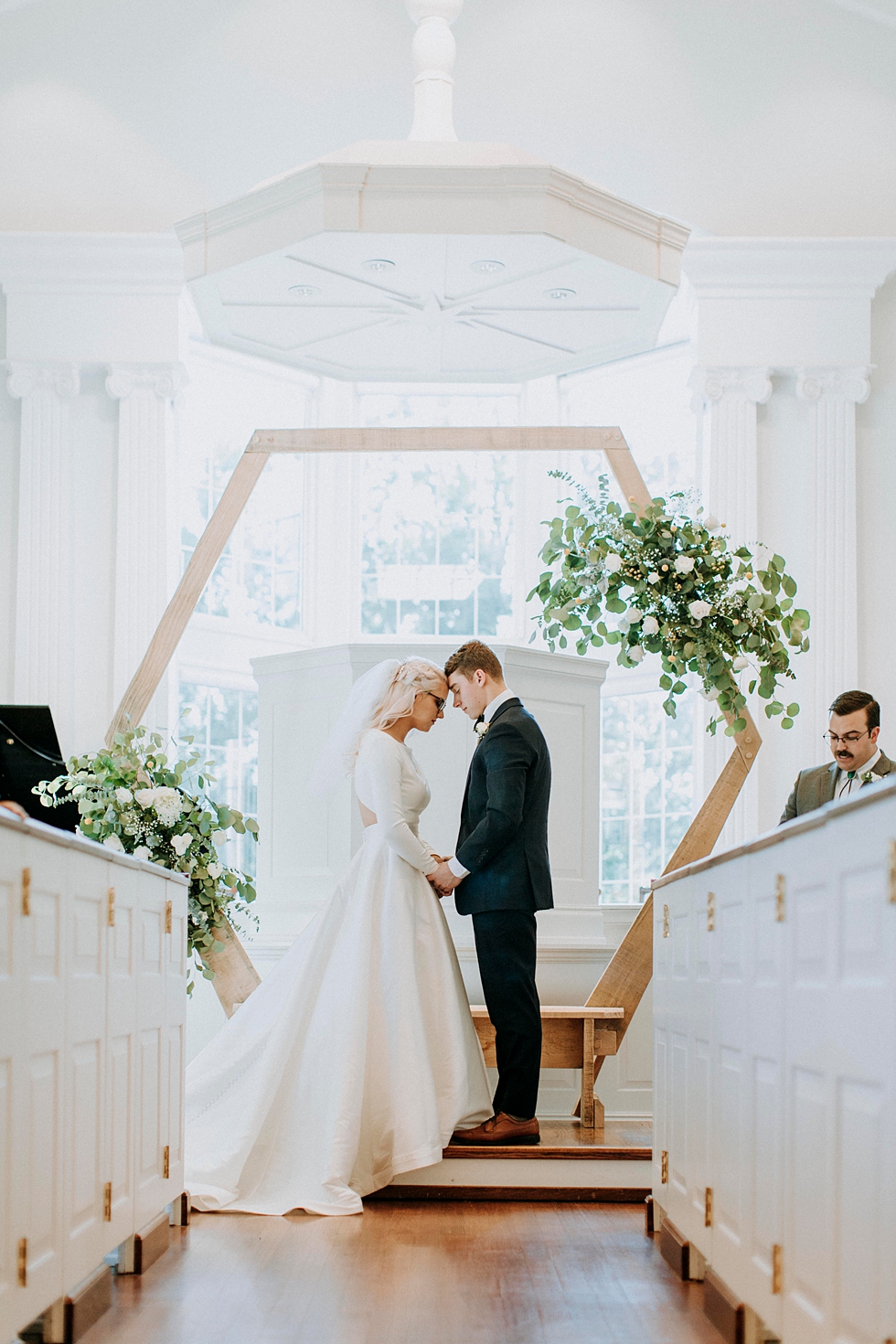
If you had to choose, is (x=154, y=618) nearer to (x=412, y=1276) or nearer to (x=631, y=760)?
(x=631, y=760)

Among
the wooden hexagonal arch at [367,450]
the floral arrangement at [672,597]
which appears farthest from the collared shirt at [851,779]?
the wooden hexagonal arch at [367,450]

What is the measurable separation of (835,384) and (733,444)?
617 millimetres

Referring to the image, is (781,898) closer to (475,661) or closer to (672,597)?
(475,661)

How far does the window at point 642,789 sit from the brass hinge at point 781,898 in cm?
565

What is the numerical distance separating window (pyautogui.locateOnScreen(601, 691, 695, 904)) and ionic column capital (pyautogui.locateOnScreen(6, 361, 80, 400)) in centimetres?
347

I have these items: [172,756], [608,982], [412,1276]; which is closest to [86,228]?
[172,756]

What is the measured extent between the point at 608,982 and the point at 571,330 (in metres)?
2.64

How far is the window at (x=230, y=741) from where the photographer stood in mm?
8461

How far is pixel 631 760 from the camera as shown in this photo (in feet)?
28.3

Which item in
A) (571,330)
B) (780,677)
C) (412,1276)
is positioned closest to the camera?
(412,1276)

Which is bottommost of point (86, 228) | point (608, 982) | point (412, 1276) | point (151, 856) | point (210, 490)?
point (412, 1276)

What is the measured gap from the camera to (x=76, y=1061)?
3057 mm

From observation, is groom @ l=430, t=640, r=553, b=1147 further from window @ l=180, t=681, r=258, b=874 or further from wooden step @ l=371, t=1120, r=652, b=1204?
window @ l=180, t=681, r=258, b=874

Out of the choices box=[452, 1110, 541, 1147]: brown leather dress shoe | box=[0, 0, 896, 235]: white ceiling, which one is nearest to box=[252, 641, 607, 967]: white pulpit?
box=[452, 1110, 541, 1147]: brown leather dress shoe
